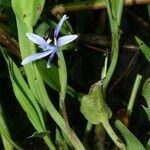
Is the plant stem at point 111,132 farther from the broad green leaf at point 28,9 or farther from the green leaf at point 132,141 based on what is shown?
the broad green leaf at point 28,9

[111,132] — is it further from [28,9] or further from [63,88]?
[28,9]

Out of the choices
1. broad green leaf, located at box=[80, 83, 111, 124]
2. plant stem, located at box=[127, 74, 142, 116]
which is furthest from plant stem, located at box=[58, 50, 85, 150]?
plant stem, located at box=[127, 74, 142, 116]

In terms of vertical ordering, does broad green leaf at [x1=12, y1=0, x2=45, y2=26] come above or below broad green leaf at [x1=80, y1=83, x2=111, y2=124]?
above

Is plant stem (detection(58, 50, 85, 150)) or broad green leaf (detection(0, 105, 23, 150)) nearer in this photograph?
plant stem (detection(58, 50, 85, 150))

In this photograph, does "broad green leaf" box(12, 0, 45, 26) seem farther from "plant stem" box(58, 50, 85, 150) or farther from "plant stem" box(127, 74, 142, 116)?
"plant stem" box(127, 74, 142, 116)

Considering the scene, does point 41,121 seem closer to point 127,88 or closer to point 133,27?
point 127,88

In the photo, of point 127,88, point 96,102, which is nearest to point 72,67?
point 127,88

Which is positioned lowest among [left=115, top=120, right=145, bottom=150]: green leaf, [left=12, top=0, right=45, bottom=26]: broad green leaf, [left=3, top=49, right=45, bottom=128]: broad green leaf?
[left=115, top=120, right=145, bottom=150]: green leaf

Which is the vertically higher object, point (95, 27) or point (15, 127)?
point (95, 27)
